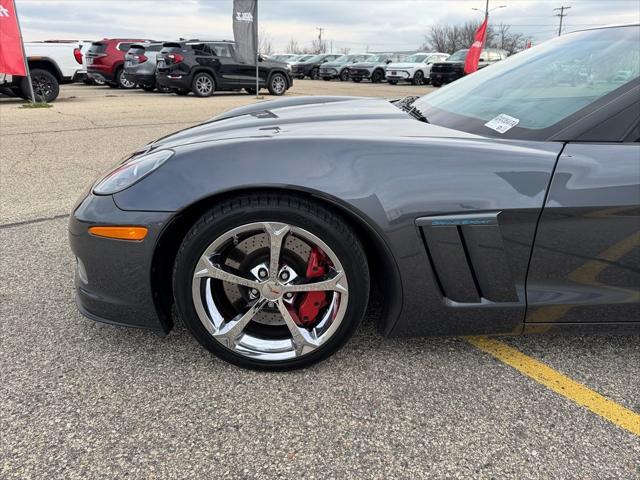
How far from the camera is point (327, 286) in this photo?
6.40 feet

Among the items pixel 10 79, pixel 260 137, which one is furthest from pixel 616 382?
pixel 10 79

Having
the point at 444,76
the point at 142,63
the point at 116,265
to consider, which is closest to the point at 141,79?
the point at 142,63

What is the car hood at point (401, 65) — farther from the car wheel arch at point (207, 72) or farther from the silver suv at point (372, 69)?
the car wheel arch at point (207, 72)

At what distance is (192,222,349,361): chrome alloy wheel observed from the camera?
1.93 m

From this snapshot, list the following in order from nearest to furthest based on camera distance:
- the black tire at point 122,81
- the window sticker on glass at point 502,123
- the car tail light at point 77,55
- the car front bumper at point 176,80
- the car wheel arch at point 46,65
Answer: the window sticker on glass at point 502,123 → the car wheel arch at point 46,65 → the car tail light at point 77,55 → the car front bumper at point 176,80 → the black tire at point 122,81

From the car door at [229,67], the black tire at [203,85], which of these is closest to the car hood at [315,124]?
the black tire at [203,85]

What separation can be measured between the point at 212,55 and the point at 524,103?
14079 mm

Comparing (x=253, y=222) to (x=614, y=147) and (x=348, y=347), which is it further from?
(x=614, y=147)

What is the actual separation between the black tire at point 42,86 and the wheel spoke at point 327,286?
12714mm

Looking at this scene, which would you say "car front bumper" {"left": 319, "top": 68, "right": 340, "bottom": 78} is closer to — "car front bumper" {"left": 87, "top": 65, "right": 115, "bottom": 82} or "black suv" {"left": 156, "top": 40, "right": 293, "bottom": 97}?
"black suv" {"left": 156, "top": 40, "right": 293, "bottom": 97}

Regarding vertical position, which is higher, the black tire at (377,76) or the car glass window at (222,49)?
the car glass window at (222,49)

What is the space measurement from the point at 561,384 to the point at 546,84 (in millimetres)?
1340

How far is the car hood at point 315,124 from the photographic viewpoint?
6.79ft

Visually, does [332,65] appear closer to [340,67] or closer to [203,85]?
[340,67]
